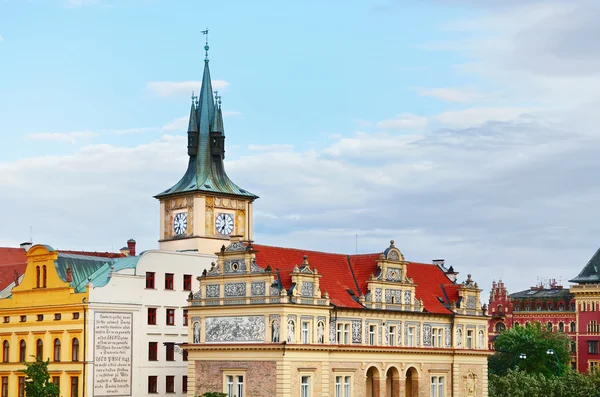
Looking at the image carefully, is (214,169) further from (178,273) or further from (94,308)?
(94,308)

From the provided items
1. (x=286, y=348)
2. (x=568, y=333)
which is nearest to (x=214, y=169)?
(x=286, y=348)

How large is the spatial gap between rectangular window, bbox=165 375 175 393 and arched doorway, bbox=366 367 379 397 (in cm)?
1483

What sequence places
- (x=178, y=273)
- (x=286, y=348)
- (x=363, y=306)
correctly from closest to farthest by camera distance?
(x=286, y=348) → (x=363, y=306) → (x=178, y=273)

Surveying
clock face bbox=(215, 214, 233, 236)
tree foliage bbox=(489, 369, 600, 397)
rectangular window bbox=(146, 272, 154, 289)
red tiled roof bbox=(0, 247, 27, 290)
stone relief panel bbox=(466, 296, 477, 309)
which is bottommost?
tree foliage bbox=(489, 369, 600, 397)

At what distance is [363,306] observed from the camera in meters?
88.4

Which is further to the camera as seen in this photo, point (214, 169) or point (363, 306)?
point (214, 169)

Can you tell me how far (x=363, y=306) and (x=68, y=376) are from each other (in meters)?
20.9

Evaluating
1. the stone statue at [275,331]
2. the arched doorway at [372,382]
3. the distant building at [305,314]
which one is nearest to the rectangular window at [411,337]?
the distant building at [305,314]

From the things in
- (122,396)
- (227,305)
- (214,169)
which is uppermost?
(214,169)

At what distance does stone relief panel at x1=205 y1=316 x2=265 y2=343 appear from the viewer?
82.3 metres

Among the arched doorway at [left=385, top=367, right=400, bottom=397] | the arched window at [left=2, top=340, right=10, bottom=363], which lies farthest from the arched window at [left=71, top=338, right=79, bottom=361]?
the arched doorway at [left=385, top=367, right=400, bottom=397]

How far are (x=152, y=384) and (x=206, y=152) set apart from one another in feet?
71.4

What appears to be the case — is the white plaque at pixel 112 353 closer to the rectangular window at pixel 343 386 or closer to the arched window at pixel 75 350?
the arched window at pixel 75 350

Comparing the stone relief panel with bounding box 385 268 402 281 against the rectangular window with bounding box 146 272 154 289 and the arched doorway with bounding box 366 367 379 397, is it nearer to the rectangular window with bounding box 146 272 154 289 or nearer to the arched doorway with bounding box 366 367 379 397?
the arched doorway with bounding box 366 367 379 397
